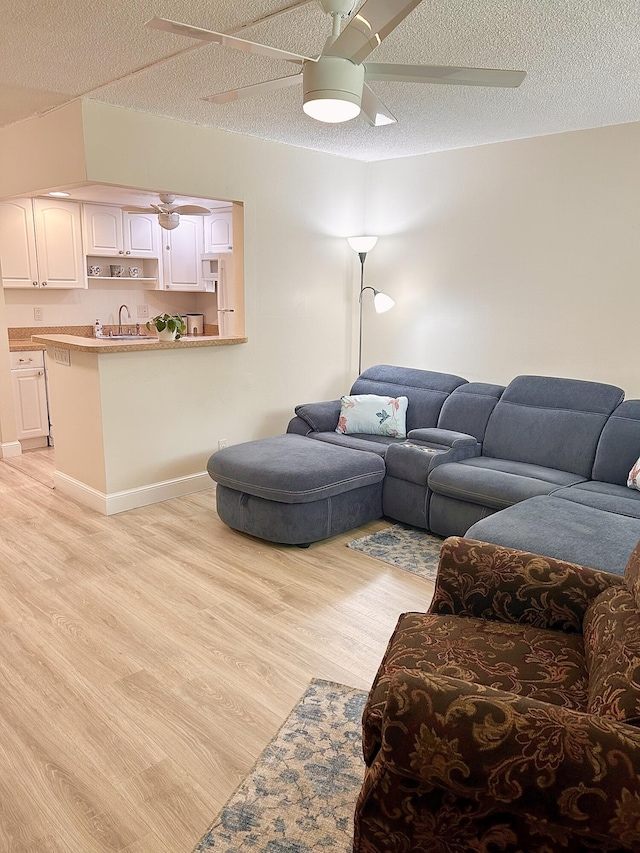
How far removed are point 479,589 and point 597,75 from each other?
2630mm

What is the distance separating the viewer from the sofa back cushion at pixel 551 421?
3818 mm

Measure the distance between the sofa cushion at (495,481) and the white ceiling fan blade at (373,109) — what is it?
1.93 metres

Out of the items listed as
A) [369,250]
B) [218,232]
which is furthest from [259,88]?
[218,232]

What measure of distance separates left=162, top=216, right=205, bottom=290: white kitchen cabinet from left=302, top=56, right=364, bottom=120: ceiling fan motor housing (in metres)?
5.32

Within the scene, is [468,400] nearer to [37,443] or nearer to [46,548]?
[46,548]

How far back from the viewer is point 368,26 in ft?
6.16

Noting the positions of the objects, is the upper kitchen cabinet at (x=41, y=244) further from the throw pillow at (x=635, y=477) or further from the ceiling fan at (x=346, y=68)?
the throw pillow at (x=635, y=477)

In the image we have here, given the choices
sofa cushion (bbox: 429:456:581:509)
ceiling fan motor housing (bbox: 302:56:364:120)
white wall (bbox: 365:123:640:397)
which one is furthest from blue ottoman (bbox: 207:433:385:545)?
ceiling fan motor housing (bbox: 302:56:364:120)

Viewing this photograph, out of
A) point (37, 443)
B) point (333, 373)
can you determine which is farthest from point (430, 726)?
point (37, 443)

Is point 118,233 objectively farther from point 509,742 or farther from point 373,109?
point 509,742

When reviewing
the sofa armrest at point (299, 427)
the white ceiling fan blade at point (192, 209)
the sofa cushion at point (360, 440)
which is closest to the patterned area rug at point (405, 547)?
the sofa cushion at point (360, 440)

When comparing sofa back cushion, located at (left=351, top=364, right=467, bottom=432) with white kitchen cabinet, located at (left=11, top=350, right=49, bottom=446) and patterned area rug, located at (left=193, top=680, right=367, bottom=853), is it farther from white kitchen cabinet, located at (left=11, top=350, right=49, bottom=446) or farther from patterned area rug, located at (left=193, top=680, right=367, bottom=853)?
white kitchen cabinet, located at (left=11, top=350, right=49, bottom=446)

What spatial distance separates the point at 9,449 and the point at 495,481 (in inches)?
169

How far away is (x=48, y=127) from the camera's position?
4.01 m
